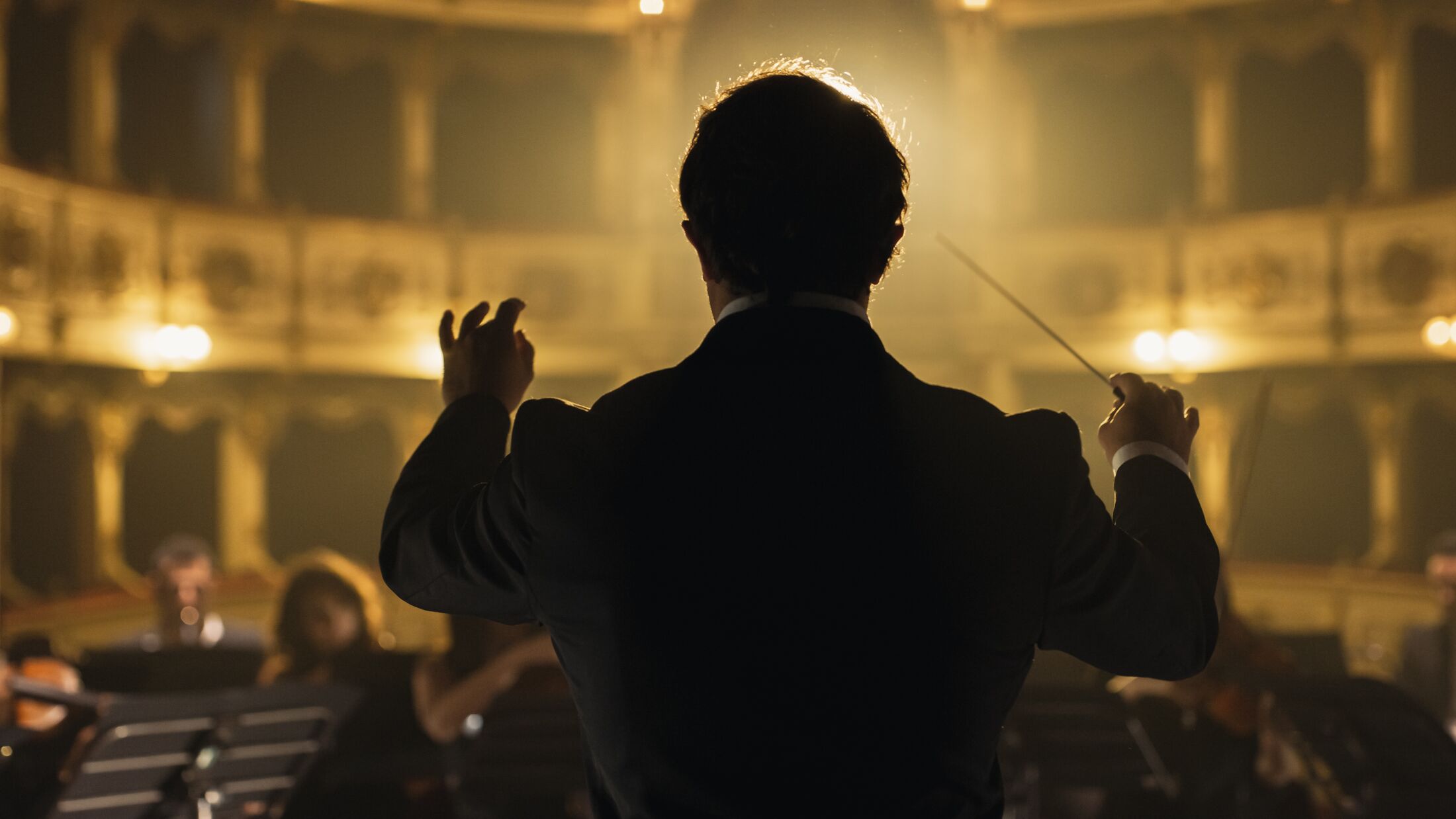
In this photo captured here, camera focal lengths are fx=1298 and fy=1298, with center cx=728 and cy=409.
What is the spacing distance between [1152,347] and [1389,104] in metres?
3.34

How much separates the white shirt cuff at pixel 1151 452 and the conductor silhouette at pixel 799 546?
4.8 inches

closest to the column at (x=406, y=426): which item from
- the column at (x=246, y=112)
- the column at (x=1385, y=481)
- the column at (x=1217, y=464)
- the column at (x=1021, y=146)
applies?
the column at (x=246, y=112)

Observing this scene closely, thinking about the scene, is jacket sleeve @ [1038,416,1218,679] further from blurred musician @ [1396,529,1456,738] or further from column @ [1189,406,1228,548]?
column @ [1189,406,1228,548]

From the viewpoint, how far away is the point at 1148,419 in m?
1.39

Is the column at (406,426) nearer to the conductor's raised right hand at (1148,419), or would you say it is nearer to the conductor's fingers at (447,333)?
the conductor's fingers at (447,333)

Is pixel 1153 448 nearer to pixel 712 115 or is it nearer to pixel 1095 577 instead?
pixel 1095 577

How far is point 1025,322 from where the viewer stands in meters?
13.9

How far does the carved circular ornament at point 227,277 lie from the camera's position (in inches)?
496

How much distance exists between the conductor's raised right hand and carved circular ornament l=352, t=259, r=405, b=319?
41.9 ft

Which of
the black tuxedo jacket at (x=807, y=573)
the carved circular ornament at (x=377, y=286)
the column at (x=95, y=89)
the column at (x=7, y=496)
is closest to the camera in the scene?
the black tuxedo jacket at (x=807, y=573)

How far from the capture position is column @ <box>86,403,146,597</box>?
11.7 meters

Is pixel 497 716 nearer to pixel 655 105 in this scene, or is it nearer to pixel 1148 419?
pixel 1148 419

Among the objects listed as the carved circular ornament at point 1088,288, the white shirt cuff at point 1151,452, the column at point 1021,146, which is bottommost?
the white shirt cuff at point 1151,452

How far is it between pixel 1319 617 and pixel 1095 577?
12402mm
